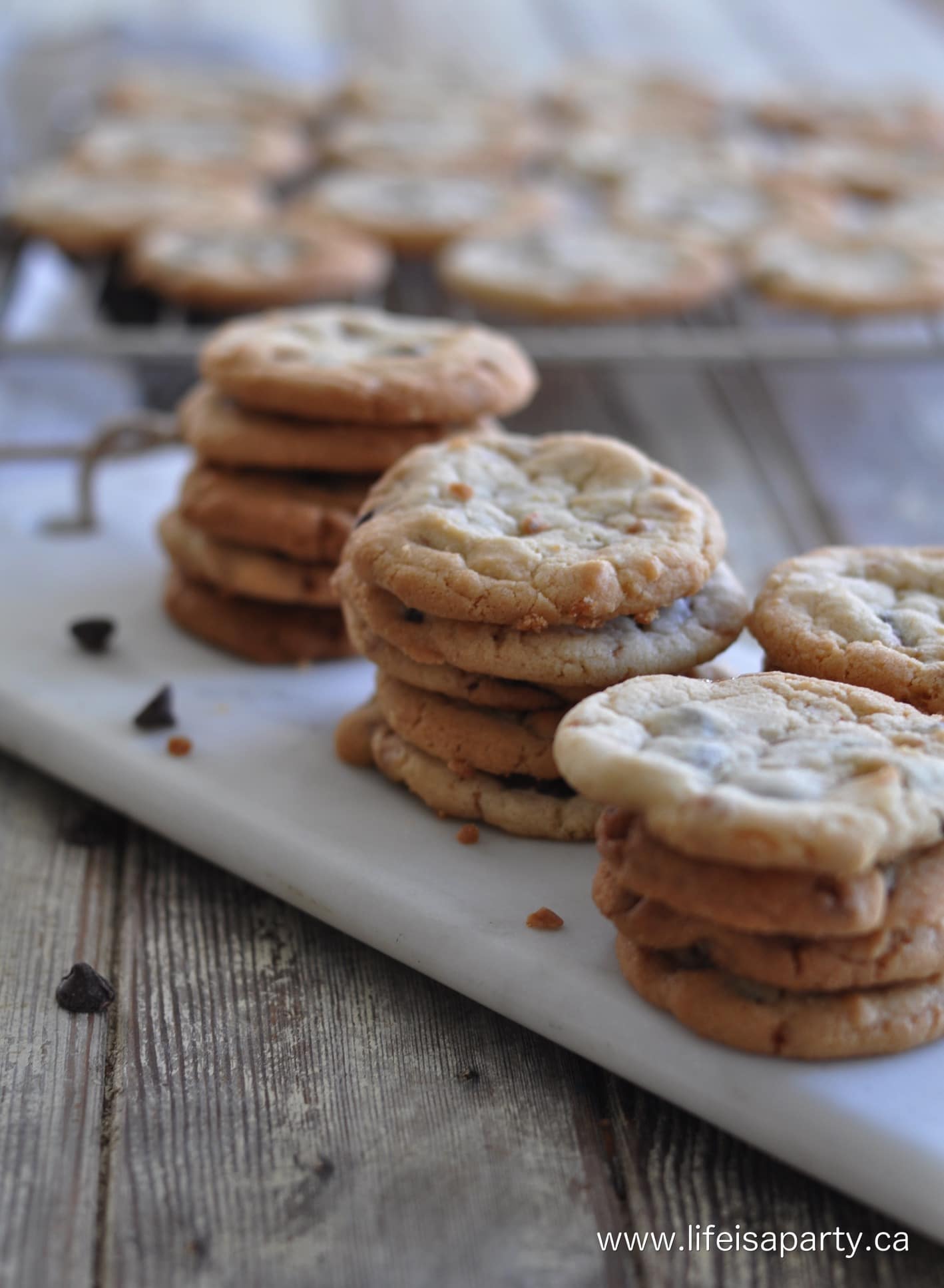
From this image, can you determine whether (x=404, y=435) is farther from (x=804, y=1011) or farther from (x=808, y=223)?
(x=808, y=223)

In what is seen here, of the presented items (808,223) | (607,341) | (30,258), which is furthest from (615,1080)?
(30,258)

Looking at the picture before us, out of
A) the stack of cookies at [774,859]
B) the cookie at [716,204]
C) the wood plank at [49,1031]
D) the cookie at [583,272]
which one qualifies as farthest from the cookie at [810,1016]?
the cookie at [716,204]

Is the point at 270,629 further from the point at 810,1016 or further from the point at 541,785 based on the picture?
→ the point at 810,1016

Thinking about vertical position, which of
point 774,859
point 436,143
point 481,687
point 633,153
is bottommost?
point 436,143

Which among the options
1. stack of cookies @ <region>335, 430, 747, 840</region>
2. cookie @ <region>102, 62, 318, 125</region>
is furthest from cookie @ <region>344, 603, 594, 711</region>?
cookie @ <region>102, 62, 318, 125</region>

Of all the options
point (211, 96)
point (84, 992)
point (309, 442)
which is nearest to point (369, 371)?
point (309, 442)

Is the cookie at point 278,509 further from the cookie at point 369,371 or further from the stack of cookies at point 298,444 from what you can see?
the cookie at point 369,371
